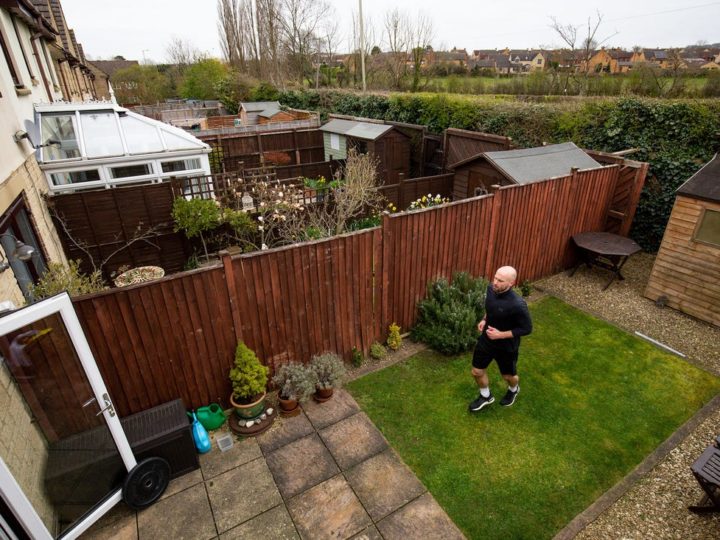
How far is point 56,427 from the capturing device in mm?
3562

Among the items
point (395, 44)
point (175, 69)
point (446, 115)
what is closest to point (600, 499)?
point (446, 115)

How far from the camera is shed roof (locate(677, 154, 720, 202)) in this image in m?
6.27

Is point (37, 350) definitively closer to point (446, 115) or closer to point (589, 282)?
point (589, 282)

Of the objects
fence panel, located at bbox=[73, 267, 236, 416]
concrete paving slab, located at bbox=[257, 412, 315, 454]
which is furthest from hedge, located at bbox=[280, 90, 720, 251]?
fence panel, located at bbox=[73, 267, 236, 416]

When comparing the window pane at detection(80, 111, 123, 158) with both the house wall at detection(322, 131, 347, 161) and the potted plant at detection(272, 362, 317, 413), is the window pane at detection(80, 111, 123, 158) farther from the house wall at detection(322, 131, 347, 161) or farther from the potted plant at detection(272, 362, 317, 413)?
the potted plant at detection(272, 362, 317, 413)

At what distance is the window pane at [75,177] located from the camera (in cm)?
899

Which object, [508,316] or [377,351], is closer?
[508,316]

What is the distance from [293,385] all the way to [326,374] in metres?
0.47

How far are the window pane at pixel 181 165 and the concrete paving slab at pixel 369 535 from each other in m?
10.1

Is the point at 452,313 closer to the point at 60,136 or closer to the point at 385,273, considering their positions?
the point at 385,273

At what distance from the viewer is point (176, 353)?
444 cm

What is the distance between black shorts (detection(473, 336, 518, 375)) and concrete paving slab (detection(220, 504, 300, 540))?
8.88ft

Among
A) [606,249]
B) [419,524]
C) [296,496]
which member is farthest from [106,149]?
[606,249]

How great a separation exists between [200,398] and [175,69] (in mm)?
67442
